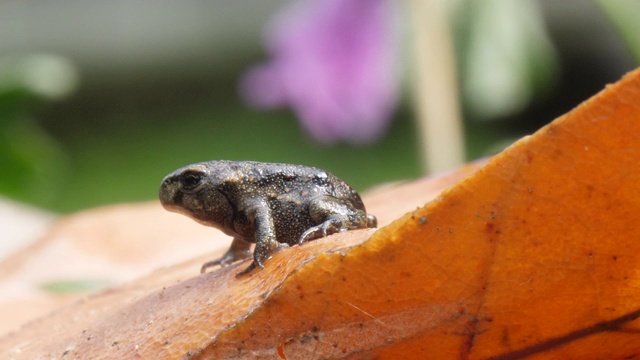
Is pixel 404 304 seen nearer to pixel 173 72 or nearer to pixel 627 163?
pixel 627 163

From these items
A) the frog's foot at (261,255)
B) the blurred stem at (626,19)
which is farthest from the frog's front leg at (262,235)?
the blurred stem at (626,19)

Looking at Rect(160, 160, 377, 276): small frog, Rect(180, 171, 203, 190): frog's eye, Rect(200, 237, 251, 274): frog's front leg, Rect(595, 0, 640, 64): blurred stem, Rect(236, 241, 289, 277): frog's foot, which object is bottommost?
Rect(200, 237, 251, 274): frog's front leg

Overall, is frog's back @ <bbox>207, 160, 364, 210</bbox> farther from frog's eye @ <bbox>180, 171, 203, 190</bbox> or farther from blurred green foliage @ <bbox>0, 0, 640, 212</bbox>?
blurred green foliage @ <bbox>0, 0, 640, 212</bbox>

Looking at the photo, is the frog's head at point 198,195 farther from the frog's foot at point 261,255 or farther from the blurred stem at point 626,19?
the blurred stem at point 626,19

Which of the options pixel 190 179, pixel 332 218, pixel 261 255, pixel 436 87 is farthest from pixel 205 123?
pixel 261 255

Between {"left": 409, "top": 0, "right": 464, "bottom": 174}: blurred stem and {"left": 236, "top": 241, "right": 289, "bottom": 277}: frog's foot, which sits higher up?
{"left": 409, "top": 0, "right": 464, "bottom": 174}: blurred stem

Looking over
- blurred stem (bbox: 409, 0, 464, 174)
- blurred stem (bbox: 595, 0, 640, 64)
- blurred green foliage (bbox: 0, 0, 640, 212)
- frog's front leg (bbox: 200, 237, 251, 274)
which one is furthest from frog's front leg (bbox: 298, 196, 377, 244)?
blurred green foliage (bbox: 0, 0, 640, 212)

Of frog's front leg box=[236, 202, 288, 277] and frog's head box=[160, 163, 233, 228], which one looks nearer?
frog's front leg box=[236, 202, 288, 277]
